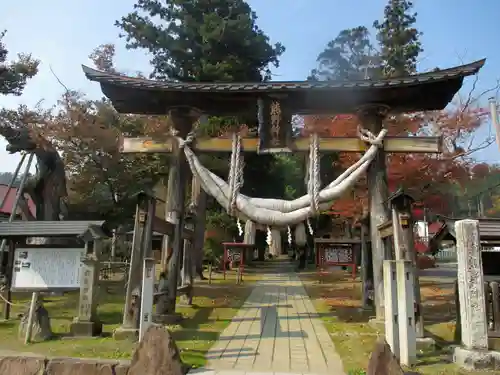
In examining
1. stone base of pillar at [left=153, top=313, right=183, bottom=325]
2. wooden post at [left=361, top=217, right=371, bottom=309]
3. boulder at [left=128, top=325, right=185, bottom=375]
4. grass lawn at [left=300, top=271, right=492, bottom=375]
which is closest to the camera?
boulder at [left=128, top=325, right=185, bottom=375]

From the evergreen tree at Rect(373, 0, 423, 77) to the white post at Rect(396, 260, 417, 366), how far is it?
833 inches

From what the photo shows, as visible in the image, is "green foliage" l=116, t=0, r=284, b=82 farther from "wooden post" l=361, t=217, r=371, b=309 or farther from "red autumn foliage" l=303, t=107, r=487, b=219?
"wooden post" l=361, t=217, r=371, b=309

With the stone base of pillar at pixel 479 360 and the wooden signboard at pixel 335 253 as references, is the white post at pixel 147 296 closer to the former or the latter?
the stone base of pillar at pixel 479 360

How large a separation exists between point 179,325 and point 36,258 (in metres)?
3.39

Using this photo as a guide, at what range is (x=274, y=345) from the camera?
7.06m

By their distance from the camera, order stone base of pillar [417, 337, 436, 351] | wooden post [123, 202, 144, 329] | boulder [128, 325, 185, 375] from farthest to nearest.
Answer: wooden post [123, 202, 144, 329]
stone base of pillar [417, 337, 436, 351]
boulder [128, 325, 185, 375]

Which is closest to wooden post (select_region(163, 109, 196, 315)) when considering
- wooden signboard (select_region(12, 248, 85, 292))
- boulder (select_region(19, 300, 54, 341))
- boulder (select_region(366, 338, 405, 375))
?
wooden signboard (select_region(12, 248, 85, 292))

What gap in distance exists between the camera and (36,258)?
342 inches

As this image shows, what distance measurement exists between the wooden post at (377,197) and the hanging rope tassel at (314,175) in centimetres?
134

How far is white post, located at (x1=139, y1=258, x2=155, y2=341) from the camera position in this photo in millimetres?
6659

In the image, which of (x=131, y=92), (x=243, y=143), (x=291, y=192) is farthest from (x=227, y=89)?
(x=291, y=192)

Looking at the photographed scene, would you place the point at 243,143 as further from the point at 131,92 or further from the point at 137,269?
the point at 137,269

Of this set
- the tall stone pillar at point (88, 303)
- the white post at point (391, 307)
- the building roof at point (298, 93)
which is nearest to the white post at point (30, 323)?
the tall stone pillar at point (88, 303)

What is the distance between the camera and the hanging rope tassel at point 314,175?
804cm
